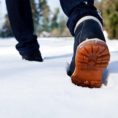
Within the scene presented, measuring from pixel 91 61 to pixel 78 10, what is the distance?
0.83 feet

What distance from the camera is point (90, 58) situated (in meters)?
0.76

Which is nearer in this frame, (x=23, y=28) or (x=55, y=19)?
(x=23, y=28)

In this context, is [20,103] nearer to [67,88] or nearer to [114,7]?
[67,88]

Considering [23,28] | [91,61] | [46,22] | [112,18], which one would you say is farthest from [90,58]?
[46,22]

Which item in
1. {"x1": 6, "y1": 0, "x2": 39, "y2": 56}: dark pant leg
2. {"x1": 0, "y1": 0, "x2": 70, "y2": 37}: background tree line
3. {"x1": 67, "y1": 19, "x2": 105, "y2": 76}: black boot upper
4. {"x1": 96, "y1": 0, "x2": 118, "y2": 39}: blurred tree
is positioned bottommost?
{"x1": 0, "y1": 0, "x2": 70, "y2": 37}: background tree line

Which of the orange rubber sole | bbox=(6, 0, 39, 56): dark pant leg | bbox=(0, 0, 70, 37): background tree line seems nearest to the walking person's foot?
Result: the orange rubber sole

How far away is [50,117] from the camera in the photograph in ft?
1.99

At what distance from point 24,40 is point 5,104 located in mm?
619

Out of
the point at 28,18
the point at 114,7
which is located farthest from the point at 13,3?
the point at 114,7

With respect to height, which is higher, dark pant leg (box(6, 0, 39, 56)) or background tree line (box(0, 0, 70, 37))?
dark pant leg (box(6, 0, 39, 56))

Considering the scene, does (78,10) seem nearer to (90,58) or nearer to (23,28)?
(90,58)

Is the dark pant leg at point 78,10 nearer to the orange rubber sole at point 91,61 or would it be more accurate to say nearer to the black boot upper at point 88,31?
the black boot upper at point 88,31

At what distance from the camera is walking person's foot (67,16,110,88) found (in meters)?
0.75

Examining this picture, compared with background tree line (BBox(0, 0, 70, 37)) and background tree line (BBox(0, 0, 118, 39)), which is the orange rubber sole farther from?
background tree line (BBox(0, 0, 70, 37))
